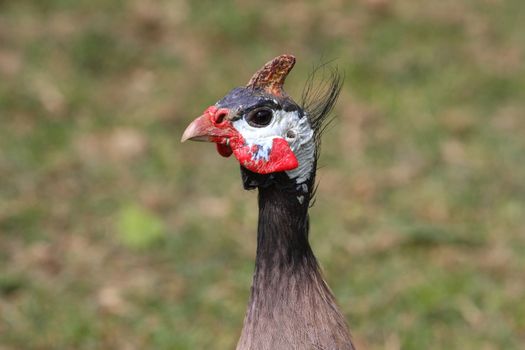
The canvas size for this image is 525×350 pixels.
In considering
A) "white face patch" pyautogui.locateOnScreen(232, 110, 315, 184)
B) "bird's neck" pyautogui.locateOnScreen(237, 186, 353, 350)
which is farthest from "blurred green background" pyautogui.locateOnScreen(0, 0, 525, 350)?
"white face patch" pyautogui.locateOnScreen(232, 110, 315, 184)

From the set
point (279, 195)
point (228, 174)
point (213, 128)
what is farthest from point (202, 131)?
point (228, 174)

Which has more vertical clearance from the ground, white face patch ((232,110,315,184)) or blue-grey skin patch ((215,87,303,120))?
blue-grey skin patch ((215,87,303,120))

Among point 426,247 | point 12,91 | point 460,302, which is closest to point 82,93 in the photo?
point 12,91

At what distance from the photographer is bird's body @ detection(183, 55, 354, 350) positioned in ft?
8.15

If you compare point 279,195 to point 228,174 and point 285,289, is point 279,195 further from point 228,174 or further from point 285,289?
point 228,174

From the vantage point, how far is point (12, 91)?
5.98 m

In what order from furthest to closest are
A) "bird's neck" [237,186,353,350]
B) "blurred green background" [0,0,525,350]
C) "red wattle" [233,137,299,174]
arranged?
"blurred green background" [0,0,525,350], "bird's neck" [237,186,353,350], "red wattle" [233,137,299,174]

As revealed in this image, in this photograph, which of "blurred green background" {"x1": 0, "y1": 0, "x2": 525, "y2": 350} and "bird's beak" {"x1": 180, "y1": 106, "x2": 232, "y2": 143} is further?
"blurred green background" {"x1": 0, "y1": 0, "x2": 525, "y2": 350}

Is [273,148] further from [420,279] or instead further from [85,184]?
[85,184]

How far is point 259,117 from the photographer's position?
249 centimetres

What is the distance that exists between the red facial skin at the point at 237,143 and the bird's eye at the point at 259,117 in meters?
0.05

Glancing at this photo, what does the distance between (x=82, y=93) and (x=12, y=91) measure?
441 mm

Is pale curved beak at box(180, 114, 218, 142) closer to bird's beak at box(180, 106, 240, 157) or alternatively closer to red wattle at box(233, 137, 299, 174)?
bird's beak at box(180, 106, 240, 157)

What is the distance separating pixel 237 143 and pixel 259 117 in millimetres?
91
